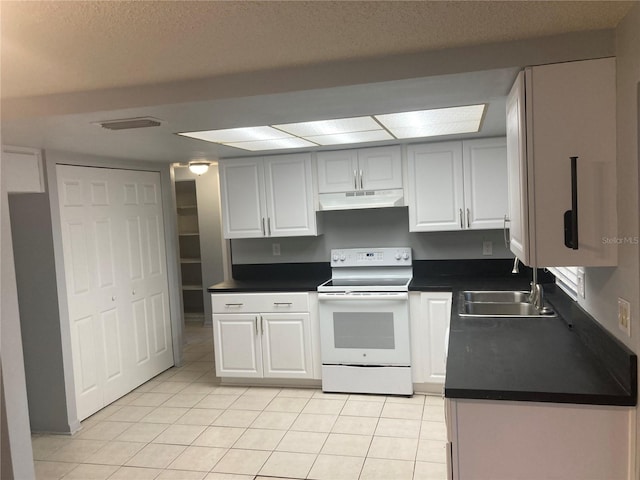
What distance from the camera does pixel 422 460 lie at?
298 cm

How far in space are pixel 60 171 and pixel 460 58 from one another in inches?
117

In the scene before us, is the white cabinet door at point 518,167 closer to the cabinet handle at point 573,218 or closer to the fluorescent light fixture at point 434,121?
the cabinet handle at point 573,218

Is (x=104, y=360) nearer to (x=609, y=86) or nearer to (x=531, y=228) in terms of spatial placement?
(x=531, y=228)

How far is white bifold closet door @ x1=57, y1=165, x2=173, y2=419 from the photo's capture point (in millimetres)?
3809

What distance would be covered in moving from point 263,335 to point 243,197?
4.08 ft

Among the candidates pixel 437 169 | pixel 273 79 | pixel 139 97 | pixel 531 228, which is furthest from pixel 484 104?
pixel 139 97

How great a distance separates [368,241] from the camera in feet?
15.3

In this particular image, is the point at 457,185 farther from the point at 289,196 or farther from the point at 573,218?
the point at 573,218

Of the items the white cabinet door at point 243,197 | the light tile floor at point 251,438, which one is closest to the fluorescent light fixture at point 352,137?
the white cabinet door at point 243,197

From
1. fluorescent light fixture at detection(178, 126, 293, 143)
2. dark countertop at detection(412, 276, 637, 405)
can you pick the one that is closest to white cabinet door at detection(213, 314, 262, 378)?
fluorescent light fixture at detection(178, 126, 293, 143)

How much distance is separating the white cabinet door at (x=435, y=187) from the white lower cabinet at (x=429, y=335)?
0.62 metres

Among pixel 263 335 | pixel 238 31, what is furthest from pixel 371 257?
pixel 238 31

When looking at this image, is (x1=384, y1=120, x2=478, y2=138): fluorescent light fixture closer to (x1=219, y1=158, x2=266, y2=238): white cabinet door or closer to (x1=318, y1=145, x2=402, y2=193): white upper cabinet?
(x1=318, y1=145, x2=402, y2=193): white upper cabinet

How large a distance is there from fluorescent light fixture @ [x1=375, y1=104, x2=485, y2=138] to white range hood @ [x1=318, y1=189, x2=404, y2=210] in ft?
2.01
